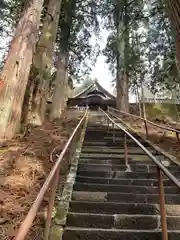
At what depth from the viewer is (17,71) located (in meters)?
6.61

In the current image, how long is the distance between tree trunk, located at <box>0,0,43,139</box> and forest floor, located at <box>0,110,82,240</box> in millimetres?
416

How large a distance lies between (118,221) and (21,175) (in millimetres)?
1691

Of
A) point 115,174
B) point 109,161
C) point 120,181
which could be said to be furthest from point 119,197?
point 109,161

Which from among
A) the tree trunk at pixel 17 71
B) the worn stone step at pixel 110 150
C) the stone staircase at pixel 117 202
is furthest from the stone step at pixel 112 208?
the worn stone step at pixel 110 150

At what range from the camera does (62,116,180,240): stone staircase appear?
350cm

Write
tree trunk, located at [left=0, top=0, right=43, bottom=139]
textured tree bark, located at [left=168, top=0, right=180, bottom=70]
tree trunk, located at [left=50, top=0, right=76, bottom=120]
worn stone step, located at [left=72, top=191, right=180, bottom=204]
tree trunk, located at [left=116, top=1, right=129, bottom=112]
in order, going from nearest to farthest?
1. worn stone step, located at [left=72, top=191, right=180, bottom=204]
2. textured tree bark, located at [left=168, top=0, right=180, bottom=70]
3. tree trunk, located at [left=0, top=0, right=43, bottom=139]
4. tree trunk, located at [left=50, top=0, right=76, bottom=120]
5. tree trunk, located at [left=116, top=1, right=129, bottom=112]

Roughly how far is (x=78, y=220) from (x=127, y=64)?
490 inches

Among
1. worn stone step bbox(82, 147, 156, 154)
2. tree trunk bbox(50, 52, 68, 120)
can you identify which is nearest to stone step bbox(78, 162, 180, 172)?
worn stone step bbox(82, 147, 156, 154)

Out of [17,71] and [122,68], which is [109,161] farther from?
[122,68]

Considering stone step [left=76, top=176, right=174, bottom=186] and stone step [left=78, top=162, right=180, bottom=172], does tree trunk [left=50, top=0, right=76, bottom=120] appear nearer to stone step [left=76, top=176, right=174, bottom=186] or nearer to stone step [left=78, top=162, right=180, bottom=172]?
stone step [left=78, top=162, right=180, bottom=172]

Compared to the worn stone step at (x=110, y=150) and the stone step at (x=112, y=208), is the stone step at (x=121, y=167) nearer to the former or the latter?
the worn stone step at (x=110, y=150)

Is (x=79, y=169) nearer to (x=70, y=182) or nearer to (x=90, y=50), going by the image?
(x=70, y=182)

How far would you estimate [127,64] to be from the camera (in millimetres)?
15469

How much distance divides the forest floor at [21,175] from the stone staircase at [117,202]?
20.0 inches
